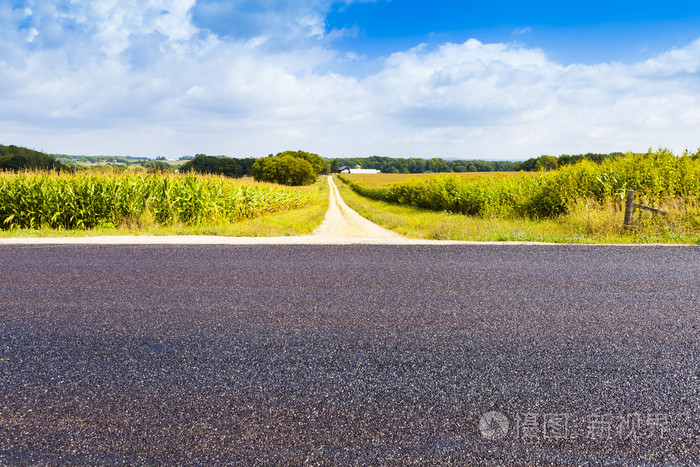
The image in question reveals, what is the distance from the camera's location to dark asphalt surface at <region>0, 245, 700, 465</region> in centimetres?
243

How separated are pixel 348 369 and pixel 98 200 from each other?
13.2m

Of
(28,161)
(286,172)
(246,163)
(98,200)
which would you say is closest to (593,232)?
(98,200)

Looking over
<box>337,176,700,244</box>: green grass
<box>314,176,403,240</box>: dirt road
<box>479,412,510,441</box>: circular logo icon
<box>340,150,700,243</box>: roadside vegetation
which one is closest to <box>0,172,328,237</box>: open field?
<box>314,176,403,240</box>: dirt road

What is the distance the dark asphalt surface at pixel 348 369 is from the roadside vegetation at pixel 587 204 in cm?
555

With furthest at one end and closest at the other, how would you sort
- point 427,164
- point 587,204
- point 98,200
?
point 427,164 < point 587,204 < point 98,200

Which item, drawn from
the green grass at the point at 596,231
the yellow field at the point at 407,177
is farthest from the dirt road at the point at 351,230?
the yellow field at the point at 407,177

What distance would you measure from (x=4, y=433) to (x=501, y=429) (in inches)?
128

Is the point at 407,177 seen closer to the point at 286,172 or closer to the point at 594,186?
the point at 286,172

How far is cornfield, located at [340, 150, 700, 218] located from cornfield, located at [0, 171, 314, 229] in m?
13.9

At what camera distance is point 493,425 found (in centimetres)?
261

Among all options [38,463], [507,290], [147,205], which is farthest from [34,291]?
[147,205]

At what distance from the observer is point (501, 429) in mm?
2580

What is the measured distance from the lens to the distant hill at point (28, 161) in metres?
15.0

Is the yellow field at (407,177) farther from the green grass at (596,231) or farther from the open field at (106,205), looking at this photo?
the open field at (106,205)
